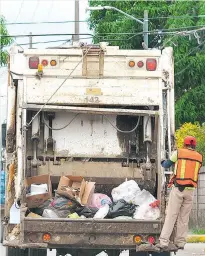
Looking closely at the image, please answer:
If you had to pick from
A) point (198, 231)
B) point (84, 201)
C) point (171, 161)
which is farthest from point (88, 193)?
point (198, 231)

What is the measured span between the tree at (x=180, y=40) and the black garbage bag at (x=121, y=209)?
17.8 meters

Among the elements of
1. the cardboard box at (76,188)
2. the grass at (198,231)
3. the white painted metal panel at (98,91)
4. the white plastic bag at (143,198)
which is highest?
the white painted metal panel at (98,91)

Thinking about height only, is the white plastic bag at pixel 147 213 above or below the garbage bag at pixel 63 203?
below

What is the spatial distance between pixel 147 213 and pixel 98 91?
1645 millimetres

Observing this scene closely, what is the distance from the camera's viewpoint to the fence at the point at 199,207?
21.5m

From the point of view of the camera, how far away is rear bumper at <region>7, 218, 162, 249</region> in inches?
443

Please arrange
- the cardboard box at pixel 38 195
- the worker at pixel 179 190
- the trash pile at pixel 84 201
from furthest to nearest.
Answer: the cardboard box at pixel 38 195 < the trash pile at pixel 84 201 < the worker at pixel 179 190

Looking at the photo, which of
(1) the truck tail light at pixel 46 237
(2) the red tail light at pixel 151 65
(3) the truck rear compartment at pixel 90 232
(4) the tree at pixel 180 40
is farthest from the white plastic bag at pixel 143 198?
(4) the tree at pixel 180 40

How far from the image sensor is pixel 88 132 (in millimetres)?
12602

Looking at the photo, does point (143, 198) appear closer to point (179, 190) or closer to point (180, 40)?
point (179, 190)

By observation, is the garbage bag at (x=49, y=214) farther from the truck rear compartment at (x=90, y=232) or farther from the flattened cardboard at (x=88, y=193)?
the flattened cardboard at (x=88, y=193)

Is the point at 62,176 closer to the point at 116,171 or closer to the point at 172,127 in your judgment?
the point at 116,171

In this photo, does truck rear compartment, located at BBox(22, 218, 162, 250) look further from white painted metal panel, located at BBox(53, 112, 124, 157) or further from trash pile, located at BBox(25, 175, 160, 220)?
white painted metal panel, located at BBox(53, 112, 124, 157)

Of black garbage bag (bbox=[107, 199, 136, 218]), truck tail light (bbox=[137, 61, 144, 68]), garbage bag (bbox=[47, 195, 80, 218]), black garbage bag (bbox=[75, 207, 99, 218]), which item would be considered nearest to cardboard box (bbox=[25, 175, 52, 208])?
garbage bag (bbox=[47, 195, 80, 218])
